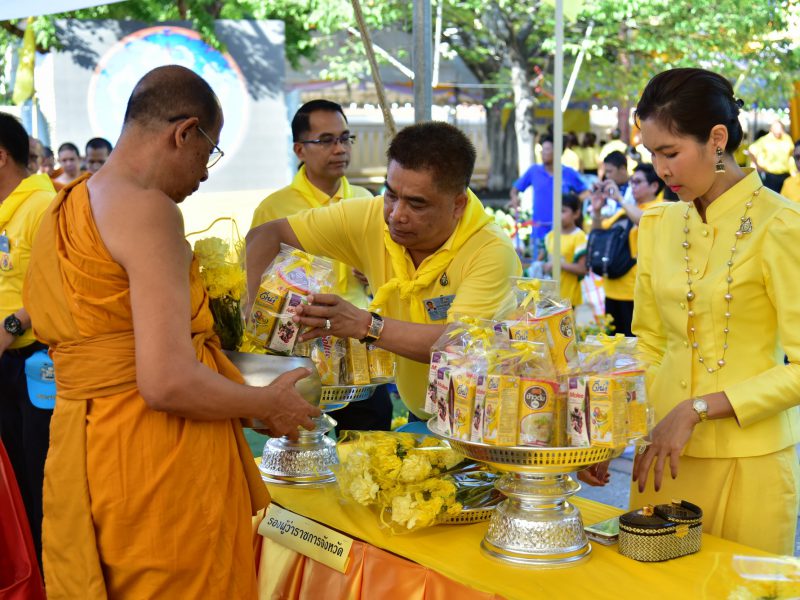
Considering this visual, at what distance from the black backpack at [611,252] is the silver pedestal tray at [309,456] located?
4072mm

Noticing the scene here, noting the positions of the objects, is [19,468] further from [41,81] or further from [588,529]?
[41,81]

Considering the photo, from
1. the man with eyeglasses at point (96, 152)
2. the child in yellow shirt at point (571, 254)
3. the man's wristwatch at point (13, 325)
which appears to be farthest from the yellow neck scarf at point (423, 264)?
the man with eyeglasses at point (96, 152)

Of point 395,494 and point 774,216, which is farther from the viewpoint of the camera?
point 395,494

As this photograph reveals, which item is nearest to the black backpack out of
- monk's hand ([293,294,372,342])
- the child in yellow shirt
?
the child in yellow shirt

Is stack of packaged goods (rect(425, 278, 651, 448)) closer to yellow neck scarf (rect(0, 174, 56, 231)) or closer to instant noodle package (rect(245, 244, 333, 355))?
instant noodle package (rect(245, 244, 333, 355))

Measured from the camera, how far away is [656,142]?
2113 mm

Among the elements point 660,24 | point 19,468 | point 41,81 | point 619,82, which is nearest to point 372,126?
point 619,82

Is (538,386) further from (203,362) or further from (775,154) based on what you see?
(775,154)

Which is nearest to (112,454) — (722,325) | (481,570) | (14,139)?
(481,570)

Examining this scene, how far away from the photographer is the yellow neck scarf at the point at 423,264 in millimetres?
2762

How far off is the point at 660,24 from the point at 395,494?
14.3 meters

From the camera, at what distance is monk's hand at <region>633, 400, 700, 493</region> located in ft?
6.84

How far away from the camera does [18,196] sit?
3.83 metres

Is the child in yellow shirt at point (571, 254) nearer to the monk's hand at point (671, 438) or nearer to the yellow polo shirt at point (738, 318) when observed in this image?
the yellow polo shirt at point (738, 318)
